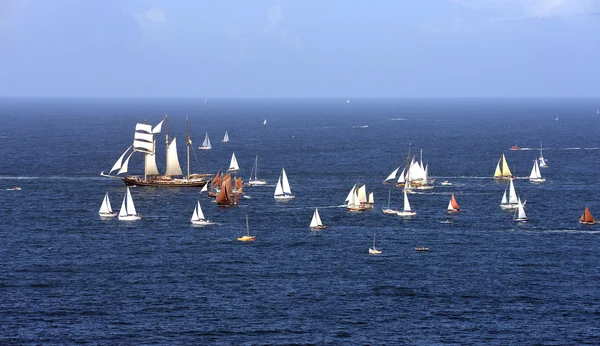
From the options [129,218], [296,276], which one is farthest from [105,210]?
[296,276]

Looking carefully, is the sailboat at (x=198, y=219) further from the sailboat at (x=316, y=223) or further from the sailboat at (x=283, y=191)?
the sailboat at (x=283, y=191)

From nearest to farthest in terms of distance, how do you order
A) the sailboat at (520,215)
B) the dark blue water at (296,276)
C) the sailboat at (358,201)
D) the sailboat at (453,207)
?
the dark blue water at (296,276) → the sailboat at (520,215) → the sailboat at (453,207) → the sailboat at (358,201)

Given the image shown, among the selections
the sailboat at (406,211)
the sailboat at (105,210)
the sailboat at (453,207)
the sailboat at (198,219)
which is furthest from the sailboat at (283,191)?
the sailboat at (105,210)

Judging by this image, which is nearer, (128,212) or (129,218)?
(129,218)

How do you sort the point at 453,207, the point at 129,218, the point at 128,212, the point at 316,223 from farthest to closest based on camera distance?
the point at 453,207 < the point at 128,212 < the point at 129,218 < the point at 316,223

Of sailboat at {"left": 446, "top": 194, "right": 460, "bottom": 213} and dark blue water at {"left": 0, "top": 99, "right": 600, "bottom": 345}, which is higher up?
sailboat at {"left": 446, "top": 194, "right": 460, "bottom": 213}

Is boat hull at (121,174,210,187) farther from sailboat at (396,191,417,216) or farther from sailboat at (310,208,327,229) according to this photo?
sailboat at (310,208,327,229)

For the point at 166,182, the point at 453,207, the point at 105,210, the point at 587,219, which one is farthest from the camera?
the point at 166,182

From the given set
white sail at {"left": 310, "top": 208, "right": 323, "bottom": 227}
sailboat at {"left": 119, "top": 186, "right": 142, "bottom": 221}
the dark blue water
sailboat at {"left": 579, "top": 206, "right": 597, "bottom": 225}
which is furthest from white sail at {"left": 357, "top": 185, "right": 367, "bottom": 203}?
sailboat at {"left": 119, "top": 186, "right": 142, "bottom": 221}

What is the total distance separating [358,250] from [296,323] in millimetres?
33035

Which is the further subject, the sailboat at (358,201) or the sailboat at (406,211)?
the sailboat at (358,201)

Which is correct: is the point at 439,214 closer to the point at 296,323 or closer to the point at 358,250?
the point at 358,250

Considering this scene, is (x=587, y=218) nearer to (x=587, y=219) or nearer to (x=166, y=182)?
(x=587, y=219)

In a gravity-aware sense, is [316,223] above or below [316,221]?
below
